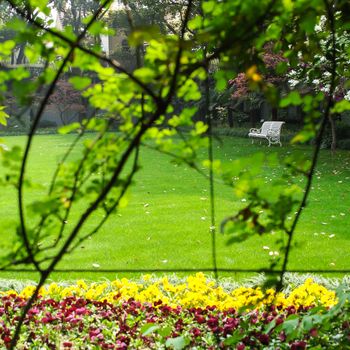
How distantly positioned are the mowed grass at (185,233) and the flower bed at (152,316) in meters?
0.29

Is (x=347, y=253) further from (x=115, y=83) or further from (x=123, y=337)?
(x=115, y=83)

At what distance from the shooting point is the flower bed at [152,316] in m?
2.52

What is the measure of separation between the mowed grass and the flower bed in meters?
0.29

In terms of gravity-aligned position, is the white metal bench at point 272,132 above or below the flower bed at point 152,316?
above

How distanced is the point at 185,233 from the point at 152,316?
3.10 metres

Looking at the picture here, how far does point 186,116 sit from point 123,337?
5.77 feet

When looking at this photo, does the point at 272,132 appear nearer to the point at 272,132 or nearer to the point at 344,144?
the point at 272,132

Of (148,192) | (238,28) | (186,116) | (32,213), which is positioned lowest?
(148,192)

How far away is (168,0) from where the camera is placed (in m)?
20.5

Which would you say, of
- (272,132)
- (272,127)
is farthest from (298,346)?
(272,127)

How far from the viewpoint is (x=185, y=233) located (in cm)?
611

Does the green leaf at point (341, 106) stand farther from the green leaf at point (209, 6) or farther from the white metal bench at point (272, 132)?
the white metal bench at point (272, 132)

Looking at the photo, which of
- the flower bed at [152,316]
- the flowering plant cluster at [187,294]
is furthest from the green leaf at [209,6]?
the flowering plant cluster at [187,294]

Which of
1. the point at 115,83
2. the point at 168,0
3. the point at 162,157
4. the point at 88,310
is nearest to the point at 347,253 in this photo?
the point at 88,310
